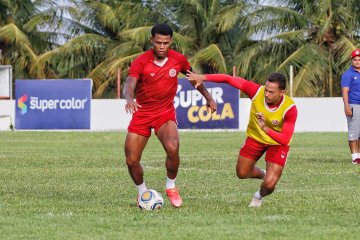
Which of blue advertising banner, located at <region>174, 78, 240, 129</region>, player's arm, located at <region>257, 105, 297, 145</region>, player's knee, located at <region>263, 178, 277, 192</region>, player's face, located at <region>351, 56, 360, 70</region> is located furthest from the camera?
blue advertising banner, located at <region>174, 78, 240, 129</region>

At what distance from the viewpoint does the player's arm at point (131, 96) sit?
11.5 m

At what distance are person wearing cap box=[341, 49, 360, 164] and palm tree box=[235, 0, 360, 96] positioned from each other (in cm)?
2624

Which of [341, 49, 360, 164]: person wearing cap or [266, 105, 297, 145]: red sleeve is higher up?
[266, 105, 297, 145]: red sleeve

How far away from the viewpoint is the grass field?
9539 millimetres

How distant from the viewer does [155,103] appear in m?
12.0

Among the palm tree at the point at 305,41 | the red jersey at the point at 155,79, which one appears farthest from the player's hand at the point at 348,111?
the palm tree at the point at 305,41

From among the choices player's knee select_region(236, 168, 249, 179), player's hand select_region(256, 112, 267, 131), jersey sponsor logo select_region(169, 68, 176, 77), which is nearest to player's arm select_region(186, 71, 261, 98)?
jersey sponsor logo select_region(169, 68, 176, 77)

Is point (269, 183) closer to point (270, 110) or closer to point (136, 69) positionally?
point (270, 110)

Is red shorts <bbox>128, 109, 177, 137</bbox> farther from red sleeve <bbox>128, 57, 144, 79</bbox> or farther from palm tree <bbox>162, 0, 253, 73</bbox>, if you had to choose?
palm tree <bbox>162, 0, 253, 73</bbox>

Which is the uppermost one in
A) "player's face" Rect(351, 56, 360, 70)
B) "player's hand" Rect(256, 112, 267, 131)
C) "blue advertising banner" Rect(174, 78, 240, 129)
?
"player's hand" Rect(256, 112, 267, 131)

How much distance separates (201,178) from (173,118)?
4287 mm

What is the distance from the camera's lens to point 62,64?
5253cm

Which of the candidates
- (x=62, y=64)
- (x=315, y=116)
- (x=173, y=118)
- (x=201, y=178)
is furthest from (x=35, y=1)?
(x=173, y=118)

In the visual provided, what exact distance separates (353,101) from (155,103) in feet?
26.5
